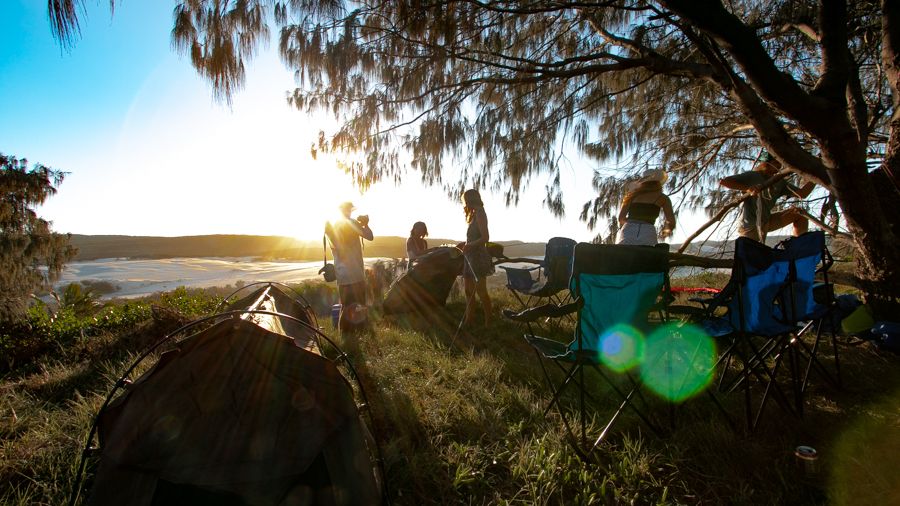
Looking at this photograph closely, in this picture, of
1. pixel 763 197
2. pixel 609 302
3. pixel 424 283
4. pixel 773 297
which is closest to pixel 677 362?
pixel 773 297

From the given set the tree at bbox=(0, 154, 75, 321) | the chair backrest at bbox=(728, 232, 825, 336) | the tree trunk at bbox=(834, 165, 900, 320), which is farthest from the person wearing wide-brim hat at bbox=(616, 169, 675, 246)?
the tree at bbox=(0, 154, 75, 321)

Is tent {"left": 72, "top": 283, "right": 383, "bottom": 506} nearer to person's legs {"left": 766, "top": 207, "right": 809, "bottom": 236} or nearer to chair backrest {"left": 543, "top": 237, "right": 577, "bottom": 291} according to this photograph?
chair backrest {"left": 543, "top": 237, "right": 577, "bottom": 291}

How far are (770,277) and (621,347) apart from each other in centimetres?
100

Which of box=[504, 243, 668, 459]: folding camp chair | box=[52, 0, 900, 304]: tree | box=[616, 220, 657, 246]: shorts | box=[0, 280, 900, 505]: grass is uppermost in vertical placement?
box=[52, 0, 900, 304]: tree

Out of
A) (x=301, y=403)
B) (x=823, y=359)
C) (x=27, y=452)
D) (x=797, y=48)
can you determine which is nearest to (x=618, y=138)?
(x=797, y=48)

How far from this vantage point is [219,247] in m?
38.4

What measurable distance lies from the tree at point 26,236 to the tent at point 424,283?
822 centimetres

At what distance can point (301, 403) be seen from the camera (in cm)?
167

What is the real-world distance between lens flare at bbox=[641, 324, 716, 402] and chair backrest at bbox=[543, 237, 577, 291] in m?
1.70

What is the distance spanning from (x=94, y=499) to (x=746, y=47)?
3986 mm

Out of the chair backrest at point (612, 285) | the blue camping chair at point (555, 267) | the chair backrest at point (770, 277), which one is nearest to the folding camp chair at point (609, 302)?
the chair backrest at point (612, 285)

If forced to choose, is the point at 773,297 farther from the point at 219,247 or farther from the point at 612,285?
the point at 219,247

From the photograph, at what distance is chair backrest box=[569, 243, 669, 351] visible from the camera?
212 centimetres

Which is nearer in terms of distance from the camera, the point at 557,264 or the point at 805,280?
the point at 805,280
